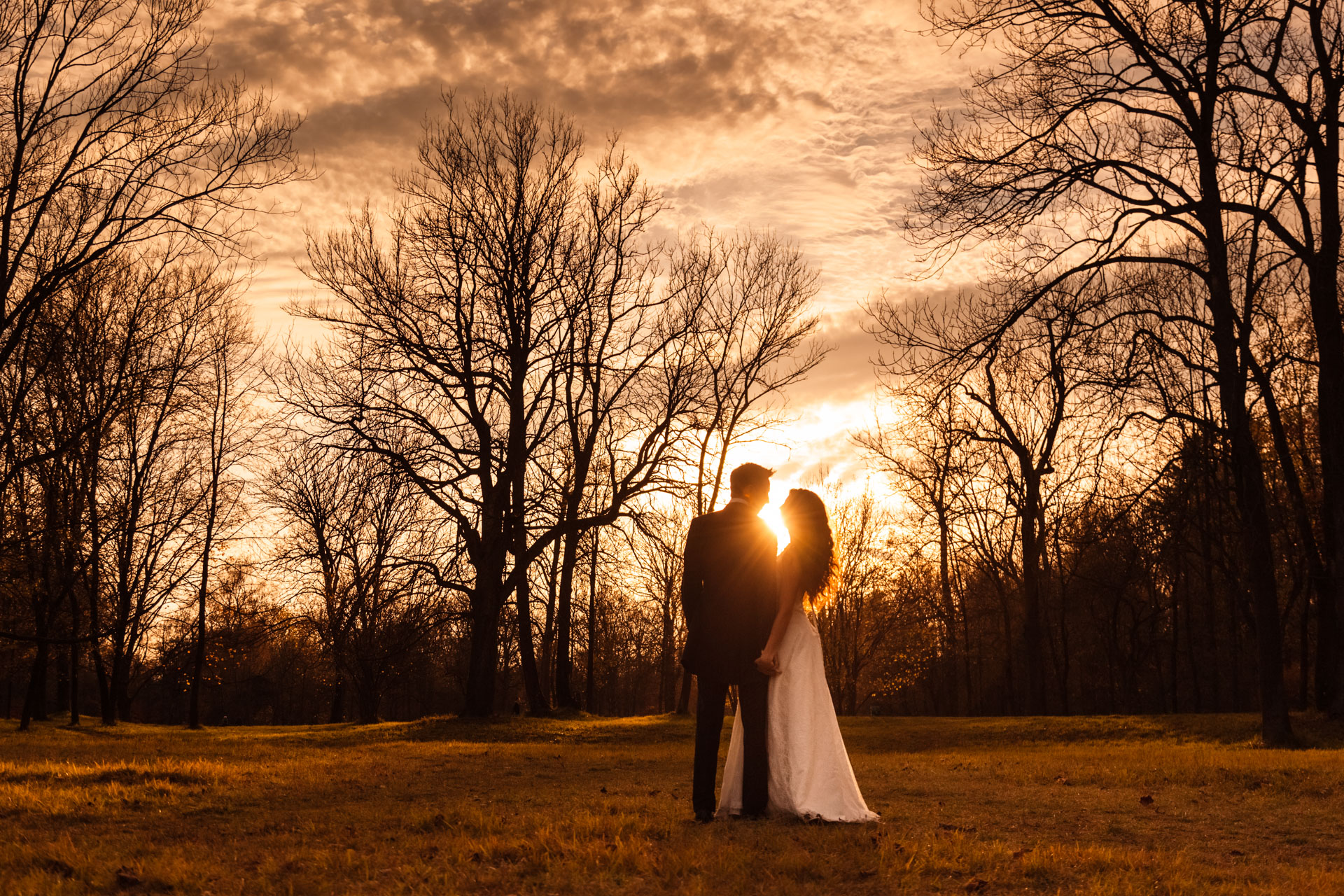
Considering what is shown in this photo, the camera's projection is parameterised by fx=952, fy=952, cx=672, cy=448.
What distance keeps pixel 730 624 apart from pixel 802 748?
976mm

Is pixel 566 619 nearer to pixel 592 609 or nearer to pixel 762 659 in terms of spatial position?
pixel 592 609

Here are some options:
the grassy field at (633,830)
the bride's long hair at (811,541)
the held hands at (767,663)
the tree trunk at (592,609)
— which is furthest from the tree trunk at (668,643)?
the held hands at (767,663)

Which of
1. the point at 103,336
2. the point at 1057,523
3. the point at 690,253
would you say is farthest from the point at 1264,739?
the point at 103,336

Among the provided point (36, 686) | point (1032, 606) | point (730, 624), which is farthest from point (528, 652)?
point (730, 624)

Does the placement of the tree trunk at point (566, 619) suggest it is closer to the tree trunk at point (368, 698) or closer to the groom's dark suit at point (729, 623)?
the tree trunk at point (368, 698)

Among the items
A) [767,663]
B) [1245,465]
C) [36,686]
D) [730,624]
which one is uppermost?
[1245,465]

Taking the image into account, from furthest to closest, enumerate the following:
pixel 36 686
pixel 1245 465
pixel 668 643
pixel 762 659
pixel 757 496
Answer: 1. pixel 668 643
2. pixel 36 686
3. pixel 1245 465
4. pixel 757 496
5. pixel 762 659

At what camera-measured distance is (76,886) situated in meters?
4.33

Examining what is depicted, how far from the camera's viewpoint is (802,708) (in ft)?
20.8

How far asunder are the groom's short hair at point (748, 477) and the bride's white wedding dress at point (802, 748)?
0.90 m

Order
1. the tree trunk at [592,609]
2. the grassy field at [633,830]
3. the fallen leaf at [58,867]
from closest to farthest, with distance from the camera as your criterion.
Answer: the grassy field at [633,830] → the fallen leaf at [58,867] → the tree trunk at [592,609]

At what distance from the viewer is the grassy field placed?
4.52 metres

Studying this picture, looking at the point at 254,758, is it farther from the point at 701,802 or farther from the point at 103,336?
the point at 103,336

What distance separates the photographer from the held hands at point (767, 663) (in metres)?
6.12
